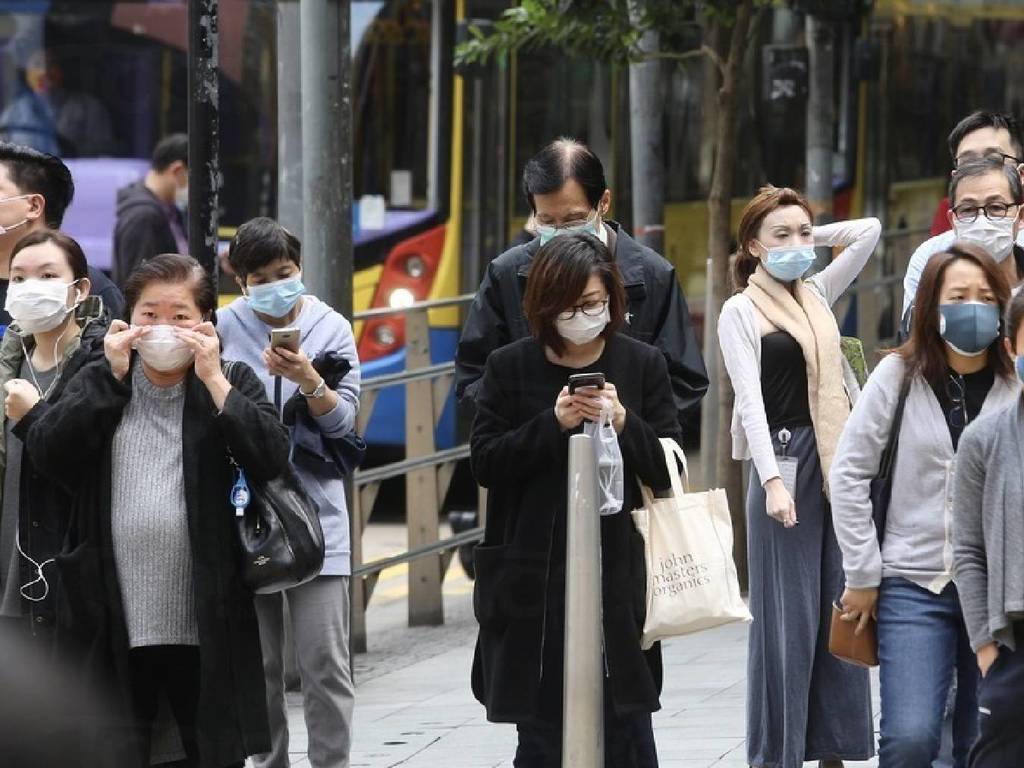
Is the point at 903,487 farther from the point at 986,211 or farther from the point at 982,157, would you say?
the point at 982,157

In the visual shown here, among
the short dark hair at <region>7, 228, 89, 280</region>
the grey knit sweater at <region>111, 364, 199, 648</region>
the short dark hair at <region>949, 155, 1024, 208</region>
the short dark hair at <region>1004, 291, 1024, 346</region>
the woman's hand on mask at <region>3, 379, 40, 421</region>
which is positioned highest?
the short dark hair at <region>949, 155, 1024, 208</region>

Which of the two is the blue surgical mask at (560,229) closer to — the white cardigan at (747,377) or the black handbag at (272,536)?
the white cardigan at (747,377)

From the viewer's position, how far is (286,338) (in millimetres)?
5953

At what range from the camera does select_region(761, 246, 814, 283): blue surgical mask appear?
6.41 m

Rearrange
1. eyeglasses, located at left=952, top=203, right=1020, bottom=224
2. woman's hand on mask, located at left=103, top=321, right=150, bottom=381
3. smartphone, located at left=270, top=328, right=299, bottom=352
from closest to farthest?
woman's hand on mask, located at left=103, top=321, right=150, bottom=381
smartphone, located at left=270, top=328, right=299, bottom=352
eyeglasses, located at left=952, top=203, right=1020, bottom=224

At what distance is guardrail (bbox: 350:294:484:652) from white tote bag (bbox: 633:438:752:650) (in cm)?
395

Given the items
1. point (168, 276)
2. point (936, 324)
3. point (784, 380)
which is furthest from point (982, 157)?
point (168, 276)

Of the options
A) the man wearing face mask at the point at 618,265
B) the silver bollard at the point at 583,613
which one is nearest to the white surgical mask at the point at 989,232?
the man wearing face mask at the point at 618,265

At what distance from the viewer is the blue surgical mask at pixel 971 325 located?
→ 499cm

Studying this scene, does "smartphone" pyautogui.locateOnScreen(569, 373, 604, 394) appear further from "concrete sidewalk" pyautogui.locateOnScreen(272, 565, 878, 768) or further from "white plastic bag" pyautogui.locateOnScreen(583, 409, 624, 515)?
"concrete sidewalk" pyautogui.locateOnScreen(272, 565, 878, 768)

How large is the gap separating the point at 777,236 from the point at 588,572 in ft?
5.82

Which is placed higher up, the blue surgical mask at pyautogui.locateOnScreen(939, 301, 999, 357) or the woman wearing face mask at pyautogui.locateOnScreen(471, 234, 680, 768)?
the blue surgical mask at pyautogui.locateOnScreen(939, 301, 999, 357)

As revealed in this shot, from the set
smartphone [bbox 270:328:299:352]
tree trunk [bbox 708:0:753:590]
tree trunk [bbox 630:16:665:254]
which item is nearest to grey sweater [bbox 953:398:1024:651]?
smartphone [bbox 270:328:299:352]

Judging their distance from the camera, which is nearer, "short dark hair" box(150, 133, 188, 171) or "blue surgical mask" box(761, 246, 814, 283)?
"blue surgical mask" box(761, 246, 814, 283)
